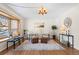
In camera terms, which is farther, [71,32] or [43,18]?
[43,18]

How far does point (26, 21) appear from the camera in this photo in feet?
32.2

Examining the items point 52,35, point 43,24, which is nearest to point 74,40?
point 52,35

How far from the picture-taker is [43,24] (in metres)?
9.70

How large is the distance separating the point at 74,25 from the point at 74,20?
0.82ft

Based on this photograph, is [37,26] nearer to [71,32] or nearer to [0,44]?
[71,32]

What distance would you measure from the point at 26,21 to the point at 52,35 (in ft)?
8.89

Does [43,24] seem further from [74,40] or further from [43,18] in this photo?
[74,40]

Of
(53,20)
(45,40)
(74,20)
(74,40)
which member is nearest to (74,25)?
(74,20)

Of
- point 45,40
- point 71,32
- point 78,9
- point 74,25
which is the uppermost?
point 78,9

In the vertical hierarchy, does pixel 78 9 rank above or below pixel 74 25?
above

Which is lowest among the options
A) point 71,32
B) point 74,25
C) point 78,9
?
point 71,32
